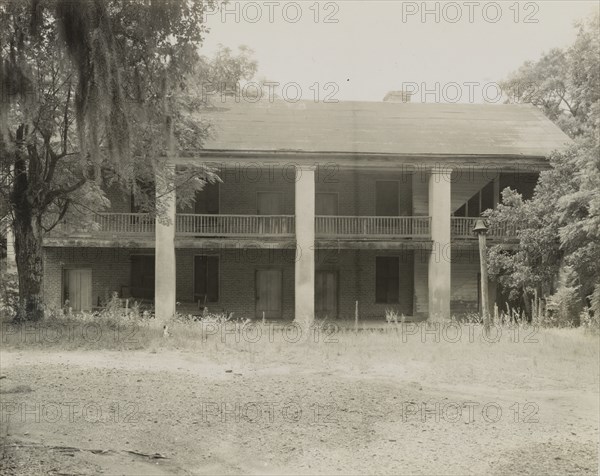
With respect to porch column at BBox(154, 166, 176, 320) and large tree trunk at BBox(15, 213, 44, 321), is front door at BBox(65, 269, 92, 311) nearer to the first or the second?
porch column at BBox(154, 166, 176, 320)

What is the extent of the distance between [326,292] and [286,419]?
532 inches

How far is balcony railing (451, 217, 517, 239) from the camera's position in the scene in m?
18.1

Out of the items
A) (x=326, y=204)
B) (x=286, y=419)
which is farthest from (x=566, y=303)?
(x=286, y=419)

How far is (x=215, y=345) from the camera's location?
11.9 metres

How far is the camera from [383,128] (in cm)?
2033

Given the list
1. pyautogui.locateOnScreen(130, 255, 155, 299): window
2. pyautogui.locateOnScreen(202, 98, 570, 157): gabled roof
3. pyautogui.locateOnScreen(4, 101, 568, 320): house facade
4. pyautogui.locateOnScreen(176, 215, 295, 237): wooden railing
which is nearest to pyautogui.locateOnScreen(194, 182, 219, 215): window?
pyautogui.locateOnScreen(4, 101, 568, 320): house facade

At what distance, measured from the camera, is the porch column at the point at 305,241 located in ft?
60.1

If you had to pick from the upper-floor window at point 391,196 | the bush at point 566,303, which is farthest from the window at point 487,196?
the bush at point 566,303

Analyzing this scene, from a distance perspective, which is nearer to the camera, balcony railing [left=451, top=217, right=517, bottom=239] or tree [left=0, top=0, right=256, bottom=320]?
tree [left=0, top=0, right=256, bottom=320]

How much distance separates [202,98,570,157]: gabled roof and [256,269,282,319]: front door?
15.5 ft

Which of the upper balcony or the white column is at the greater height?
the white column

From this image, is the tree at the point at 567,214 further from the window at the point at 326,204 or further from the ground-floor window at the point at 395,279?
the window at the point at 326,204

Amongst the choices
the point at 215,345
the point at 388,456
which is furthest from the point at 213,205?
the point at 388,456

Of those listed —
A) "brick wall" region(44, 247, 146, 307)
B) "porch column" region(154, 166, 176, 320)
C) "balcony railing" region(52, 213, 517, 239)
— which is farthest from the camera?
"brick wall" region(44, 247, 146, 307)
